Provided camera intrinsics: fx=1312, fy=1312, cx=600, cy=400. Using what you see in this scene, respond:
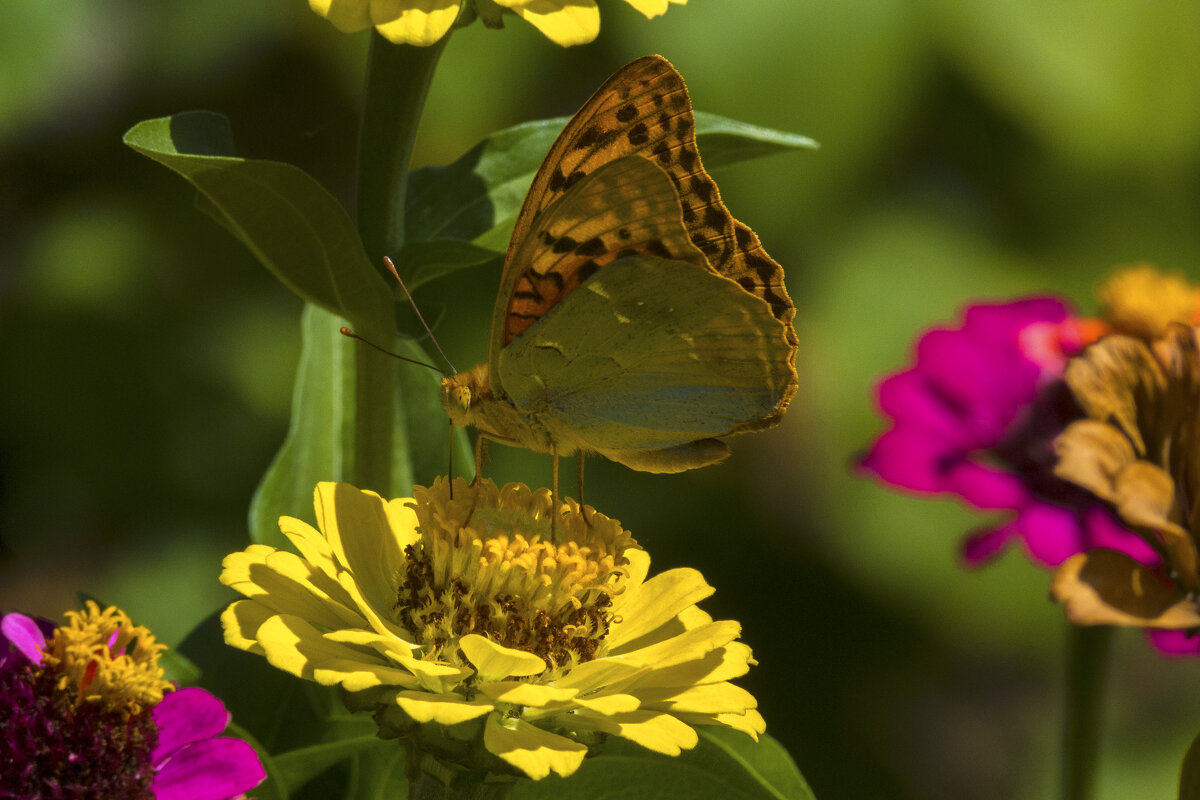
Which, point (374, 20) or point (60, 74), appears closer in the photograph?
point (374, 20)

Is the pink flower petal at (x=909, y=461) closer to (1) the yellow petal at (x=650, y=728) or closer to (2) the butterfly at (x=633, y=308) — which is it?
(2) the butterfly at (x=633, y=308)

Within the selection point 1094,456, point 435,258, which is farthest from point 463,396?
point 1094,456

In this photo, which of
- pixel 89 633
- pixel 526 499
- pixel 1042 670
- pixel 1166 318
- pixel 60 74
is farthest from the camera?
pixel 1042 670

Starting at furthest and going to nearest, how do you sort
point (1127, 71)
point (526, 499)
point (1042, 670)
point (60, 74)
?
point (1042, 670) → point (1127, 71) → point (60, 74) → point (526, 499)

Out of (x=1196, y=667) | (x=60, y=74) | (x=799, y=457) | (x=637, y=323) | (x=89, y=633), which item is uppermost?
(x=60, y=74)

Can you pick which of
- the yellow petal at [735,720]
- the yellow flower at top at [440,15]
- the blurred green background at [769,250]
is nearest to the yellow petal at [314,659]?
the yellow petal at [735,720]

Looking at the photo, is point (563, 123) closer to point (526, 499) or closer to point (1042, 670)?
point (526, 499)

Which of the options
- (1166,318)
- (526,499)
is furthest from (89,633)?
(1166,318)
